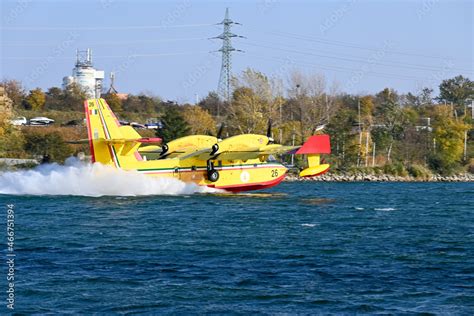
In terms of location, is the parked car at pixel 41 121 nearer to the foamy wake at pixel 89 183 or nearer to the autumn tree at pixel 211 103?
the autumn tree at pixel 211 103

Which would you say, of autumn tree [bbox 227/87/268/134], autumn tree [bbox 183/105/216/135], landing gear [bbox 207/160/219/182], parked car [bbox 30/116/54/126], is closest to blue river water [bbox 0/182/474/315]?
landing gear [bbox 207/160/219/182]

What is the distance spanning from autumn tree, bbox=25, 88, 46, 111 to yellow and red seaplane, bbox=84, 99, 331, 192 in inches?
3001

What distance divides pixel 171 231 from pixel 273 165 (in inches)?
692

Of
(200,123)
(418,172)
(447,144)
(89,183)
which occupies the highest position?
(200,123)

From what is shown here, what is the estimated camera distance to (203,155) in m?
45.8

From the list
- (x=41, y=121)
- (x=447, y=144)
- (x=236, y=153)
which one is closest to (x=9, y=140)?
(x=41, y=121)

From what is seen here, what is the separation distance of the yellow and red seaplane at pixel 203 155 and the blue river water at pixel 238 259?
3337mm

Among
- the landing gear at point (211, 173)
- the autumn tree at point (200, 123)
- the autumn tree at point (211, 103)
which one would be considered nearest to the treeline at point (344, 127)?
the autumn tree at point (200, 123)

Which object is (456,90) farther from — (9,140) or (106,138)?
(106,138)

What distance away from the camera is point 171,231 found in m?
31.4

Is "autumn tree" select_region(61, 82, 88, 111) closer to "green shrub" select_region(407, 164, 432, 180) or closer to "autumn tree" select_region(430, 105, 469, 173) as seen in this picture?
"autumn tree" select_region(430, 105, 469, 173)

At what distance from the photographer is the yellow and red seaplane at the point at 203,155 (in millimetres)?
43812

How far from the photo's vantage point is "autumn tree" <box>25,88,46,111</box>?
121688 mm

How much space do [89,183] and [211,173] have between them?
6783 millimetres
